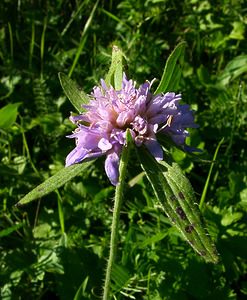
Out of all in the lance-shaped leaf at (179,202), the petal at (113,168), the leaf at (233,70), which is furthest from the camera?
the leaf at (233,70)

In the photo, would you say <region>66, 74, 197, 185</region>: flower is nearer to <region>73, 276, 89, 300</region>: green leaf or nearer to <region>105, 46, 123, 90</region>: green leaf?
<region>105, 46, 123, 90</region>: green leaf

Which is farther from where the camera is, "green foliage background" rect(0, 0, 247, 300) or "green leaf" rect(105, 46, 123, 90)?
"green foliage background" rect(0, 0, 247, 300)

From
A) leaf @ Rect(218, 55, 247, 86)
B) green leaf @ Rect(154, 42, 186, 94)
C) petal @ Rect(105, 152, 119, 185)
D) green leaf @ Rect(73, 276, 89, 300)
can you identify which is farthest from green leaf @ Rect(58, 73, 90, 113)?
leaf @ Rect(218, 55, 247, 86)

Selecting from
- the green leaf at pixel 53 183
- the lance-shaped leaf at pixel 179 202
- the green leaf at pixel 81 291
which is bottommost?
the green leaf at pixel 81 291

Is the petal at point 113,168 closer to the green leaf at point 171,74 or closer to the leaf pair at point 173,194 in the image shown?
the leaf pair at point 173,194

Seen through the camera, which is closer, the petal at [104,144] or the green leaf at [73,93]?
the petal at [104,144]

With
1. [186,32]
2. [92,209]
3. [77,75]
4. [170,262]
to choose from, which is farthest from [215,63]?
[170,262]

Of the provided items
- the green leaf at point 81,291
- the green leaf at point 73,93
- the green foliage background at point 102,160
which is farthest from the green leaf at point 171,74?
the green leaf at point 81,291

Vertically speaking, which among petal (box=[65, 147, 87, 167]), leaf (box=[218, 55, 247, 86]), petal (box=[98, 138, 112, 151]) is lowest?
leaf (box=[218, 55, 247, 86])
